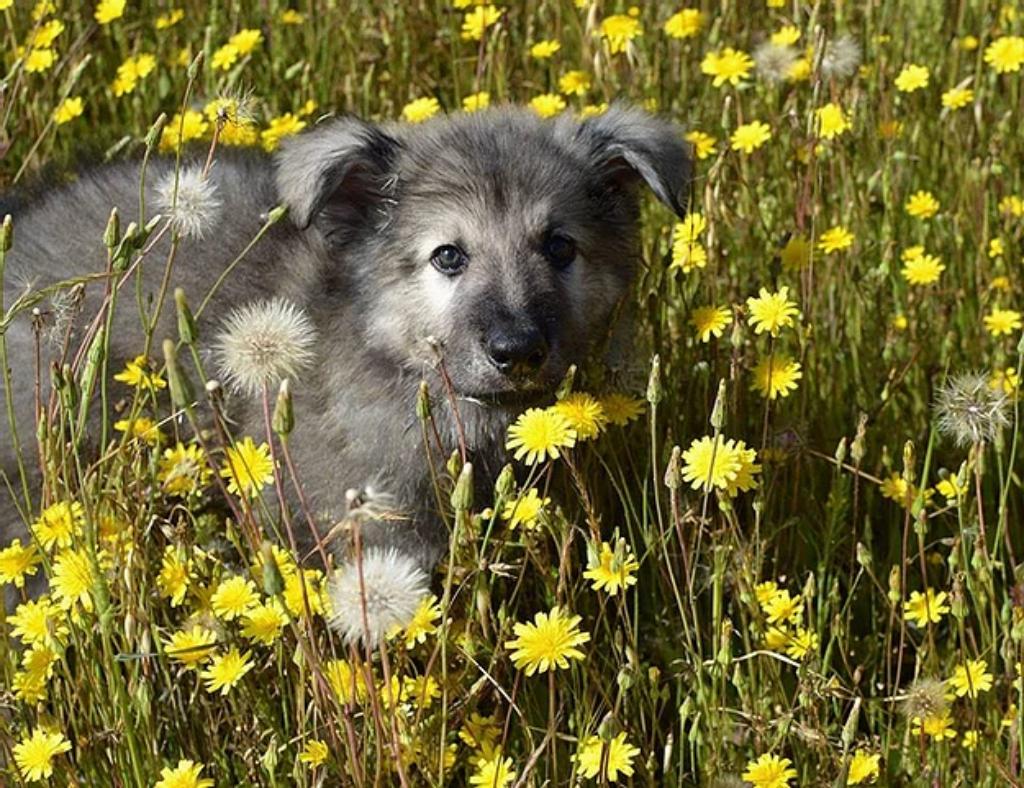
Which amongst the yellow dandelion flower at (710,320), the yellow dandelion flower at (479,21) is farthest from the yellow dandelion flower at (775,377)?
the yellow dandelion flower at (479,21)

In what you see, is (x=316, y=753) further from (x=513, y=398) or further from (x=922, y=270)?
(x=922, y=270)

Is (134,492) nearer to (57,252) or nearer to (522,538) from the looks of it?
(522,538)

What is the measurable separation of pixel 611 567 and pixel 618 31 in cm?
248

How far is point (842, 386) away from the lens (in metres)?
4.11

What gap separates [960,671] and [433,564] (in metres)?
1.18

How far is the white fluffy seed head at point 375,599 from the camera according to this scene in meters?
2.26

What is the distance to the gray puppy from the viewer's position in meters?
3.52

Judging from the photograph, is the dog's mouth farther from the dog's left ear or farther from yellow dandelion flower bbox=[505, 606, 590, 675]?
yellow dandelion flower bbox=[505, 606, 590, 675]

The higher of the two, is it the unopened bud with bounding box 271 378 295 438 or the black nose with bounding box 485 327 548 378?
the unopened bud with bounding box 271 378 295 438

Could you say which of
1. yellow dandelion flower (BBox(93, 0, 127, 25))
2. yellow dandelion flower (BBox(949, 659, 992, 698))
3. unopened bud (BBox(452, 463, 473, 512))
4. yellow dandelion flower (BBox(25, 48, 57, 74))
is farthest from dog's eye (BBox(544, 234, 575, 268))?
yellow dandelion flower (BBox(93, 0, 127, 25))

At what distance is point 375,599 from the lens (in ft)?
7.47

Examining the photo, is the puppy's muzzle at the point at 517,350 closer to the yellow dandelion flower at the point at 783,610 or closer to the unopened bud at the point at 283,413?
the yellow dandelion flower at the point at 783,610

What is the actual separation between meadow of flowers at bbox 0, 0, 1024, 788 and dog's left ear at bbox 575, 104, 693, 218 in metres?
0.12

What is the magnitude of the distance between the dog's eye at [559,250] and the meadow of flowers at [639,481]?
243 millimetres
